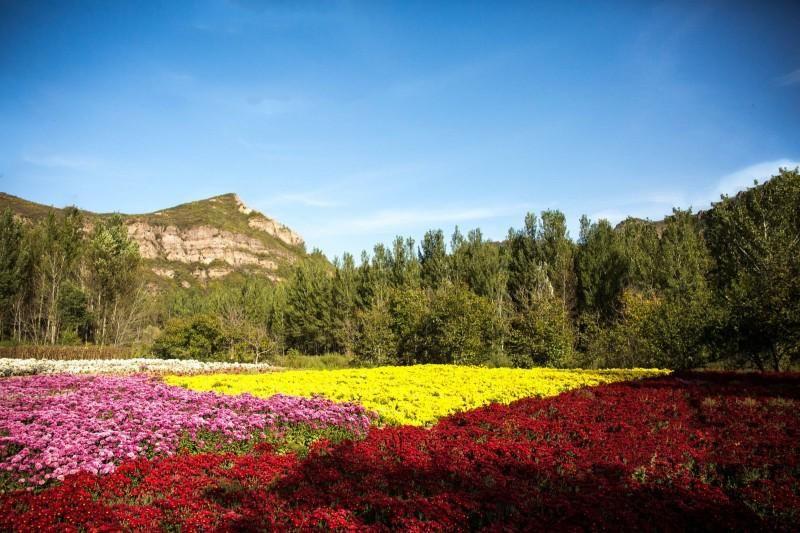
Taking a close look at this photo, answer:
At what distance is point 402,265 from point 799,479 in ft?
141

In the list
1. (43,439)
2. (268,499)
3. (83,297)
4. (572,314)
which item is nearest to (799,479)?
(268,499)

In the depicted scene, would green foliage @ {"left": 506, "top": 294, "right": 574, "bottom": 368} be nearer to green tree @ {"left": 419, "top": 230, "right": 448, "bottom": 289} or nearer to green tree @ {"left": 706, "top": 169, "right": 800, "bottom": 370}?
green tree @ {"left": 706, "top": 169, "right": 800, "bottom": 370}

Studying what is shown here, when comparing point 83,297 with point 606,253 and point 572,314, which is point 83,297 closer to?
point 572,314

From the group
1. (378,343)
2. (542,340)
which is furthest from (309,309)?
(542,340)

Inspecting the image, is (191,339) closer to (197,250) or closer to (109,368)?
(109,368)

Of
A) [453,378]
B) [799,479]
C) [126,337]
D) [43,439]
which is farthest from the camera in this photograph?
[126,337]

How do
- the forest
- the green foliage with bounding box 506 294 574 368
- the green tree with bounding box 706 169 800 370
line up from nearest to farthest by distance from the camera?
the green tree with bounding box 706 169 800 370 → the forest → the green foliage with bounding box 506 294 574 368

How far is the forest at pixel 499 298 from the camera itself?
18750 millimetres

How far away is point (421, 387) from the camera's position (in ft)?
41.7

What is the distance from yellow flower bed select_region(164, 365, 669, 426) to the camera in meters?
10.1

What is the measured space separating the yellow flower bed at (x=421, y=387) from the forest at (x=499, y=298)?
5.23 meters

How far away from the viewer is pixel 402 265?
4825cm

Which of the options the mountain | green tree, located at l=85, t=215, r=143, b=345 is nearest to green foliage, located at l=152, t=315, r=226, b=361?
green tree, located at l=85, t=215, r=143, b=345

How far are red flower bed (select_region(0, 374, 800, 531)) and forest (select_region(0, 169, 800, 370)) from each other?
38.5 feet
